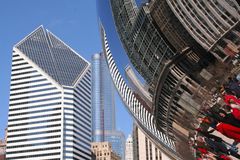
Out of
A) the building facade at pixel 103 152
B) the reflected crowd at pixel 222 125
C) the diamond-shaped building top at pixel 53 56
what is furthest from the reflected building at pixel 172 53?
the building facade at pixel 103 152

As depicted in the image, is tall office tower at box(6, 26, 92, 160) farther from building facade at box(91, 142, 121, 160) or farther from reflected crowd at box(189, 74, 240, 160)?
reflected crowd at box(189, 74, 240, 160)

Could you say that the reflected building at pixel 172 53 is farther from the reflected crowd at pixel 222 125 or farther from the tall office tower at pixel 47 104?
the tall office tower at pixel 47 104

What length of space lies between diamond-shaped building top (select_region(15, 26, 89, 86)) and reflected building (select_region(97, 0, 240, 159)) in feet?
450

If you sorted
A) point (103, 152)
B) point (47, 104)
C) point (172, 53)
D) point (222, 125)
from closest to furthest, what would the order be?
1. point (222, 125)
2. point (172, 53)
3. point (47, 104)
4. point (103, 152)

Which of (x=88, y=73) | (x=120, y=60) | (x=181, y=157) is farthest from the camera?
(x=88, y=73)

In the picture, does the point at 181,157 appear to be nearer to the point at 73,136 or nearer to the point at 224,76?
the point at 224,76

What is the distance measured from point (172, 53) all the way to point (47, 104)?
448 ft

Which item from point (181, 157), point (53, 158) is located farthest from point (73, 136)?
point (181, 157)

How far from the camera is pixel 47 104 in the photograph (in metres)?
→ 140

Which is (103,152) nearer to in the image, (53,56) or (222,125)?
(53,56)

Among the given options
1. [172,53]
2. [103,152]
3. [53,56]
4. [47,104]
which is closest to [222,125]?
[172,53]

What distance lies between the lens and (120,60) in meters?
5.92

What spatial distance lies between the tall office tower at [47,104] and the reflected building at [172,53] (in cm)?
12766

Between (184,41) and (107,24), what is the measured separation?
1.84m
